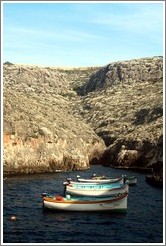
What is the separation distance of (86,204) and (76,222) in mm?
5551

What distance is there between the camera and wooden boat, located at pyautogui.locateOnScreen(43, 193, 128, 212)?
59906 mm

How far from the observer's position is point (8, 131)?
332 ft

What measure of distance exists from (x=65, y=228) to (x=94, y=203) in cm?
952

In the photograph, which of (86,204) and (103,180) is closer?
(86,204)

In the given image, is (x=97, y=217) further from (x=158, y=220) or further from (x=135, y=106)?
Result: (x=135, y=106)

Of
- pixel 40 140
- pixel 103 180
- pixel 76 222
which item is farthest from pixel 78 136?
pixel 76 222

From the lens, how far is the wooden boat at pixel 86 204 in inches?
2359

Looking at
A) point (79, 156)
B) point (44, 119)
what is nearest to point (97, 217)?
point (79, 156)

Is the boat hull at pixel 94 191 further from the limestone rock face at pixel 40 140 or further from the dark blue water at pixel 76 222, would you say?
the limestone rock face at pixel 40 140

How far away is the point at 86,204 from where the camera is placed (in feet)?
197

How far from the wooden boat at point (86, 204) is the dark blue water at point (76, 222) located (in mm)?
839

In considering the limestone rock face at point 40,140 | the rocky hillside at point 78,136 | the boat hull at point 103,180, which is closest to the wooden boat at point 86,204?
the boat hull at point 103,180

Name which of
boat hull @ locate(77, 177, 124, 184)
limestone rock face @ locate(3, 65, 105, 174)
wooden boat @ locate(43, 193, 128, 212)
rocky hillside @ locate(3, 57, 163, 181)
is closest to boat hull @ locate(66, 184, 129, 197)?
boat hull @ locate(77, 177, 124, 184)

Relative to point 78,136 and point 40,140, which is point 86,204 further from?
point 78,136
